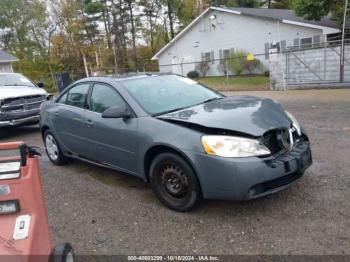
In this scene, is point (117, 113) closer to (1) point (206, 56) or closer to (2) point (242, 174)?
(2) point (242, 174)

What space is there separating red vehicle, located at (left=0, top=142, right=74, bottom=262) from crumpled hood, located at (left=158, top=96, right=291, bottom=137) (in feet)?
5.49

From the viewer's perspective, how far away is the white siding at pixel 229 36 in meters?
22.3

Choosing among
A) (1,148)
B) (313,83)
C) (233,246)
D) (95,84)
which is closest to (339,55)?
(313,83)

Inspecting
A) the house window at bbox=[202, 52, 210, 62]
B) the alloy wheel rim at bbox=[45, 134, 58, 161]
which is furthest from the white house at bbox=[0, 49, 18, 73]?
the alloy wheel rim at bbox=[45, 134, 58, 161]

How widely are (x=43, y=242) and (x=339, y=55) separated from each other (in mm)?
12994

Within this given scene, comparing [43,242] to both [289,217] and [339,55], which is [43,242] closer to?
[289,217]

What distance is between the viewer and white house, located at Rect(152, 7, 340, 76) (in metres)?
21.4

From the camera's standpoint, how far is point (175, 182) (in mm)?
3521

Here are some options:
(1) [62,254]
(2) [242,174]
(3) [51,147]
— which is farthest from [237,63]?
(1) [62,254]

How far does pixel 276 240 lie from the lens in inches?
115

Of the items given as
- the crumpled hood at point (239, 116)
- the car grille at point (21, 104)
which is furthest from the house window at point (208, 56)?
the crumpled hood at point (239, 116)

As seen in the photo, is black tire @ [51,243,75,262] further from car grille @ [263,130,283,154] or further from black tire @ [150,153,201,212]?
car grille @ [263,130,283,154]

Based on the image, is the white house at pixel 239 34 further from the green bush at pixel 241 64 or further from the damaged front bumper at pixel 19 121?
the damaged front bumper at pixel 19 121

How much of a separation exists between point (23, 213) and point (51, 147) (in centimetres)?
368
